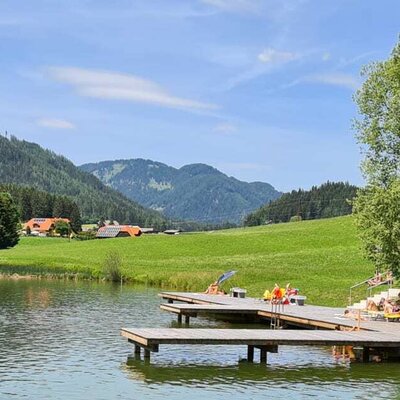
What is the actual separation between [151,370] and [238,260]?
192ft

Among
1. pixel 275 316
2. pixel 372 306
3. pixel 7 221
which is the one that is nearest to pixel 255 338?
pixel 275 316

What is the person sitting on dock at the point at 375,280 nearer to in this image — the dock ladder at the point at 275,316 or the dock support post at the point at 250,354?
the dock ladder at the point at 275,316

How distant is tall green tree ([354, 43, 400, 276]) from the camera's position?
124 ft

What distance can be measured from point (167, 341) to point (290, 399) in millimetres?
6370

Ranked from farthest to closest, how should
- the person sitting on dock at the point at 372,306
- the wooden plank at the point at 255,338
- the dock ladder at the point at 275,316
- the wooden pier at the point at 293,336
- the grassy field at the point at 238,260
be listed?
the grassy field at the point at 238,260
the dock ladder at the point at 275,316
the person sitting on dock at the point at 372,306
the wooden pier at the point at 293,336
the wooden plank at the point at 255,338

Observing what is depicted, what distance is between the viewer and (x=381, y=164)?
4197cm

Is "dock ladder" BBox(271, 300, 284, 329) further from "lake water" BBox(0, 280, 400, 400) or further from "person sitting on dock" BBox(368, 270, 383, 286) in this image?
"person sitting on dock" BBox(368, 270, 383, 286)

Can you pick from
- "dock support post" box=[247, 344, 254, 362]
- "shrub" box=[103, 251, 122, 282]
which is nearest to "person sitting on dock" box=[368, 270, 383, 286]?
"dock support post" box=[247, 344, 254, 362]

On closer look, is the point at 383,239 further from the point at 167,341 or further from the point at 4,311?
the point at 4,311

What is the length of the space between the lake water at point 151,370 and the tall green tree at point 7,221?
7930 cm

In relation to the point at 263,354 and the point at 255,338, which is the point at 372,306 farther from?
the point at 255,338

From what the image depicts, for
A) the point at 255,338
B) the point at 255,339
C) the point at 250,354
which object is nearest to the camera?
the point at 255,339

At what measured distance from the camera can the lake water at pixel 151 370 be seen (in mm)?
24094

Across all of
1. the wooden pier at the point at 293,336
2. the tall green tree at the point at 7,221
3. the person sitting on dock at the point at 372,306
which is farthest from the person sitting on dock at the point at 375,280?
the tall green tree at the point at 7,221
